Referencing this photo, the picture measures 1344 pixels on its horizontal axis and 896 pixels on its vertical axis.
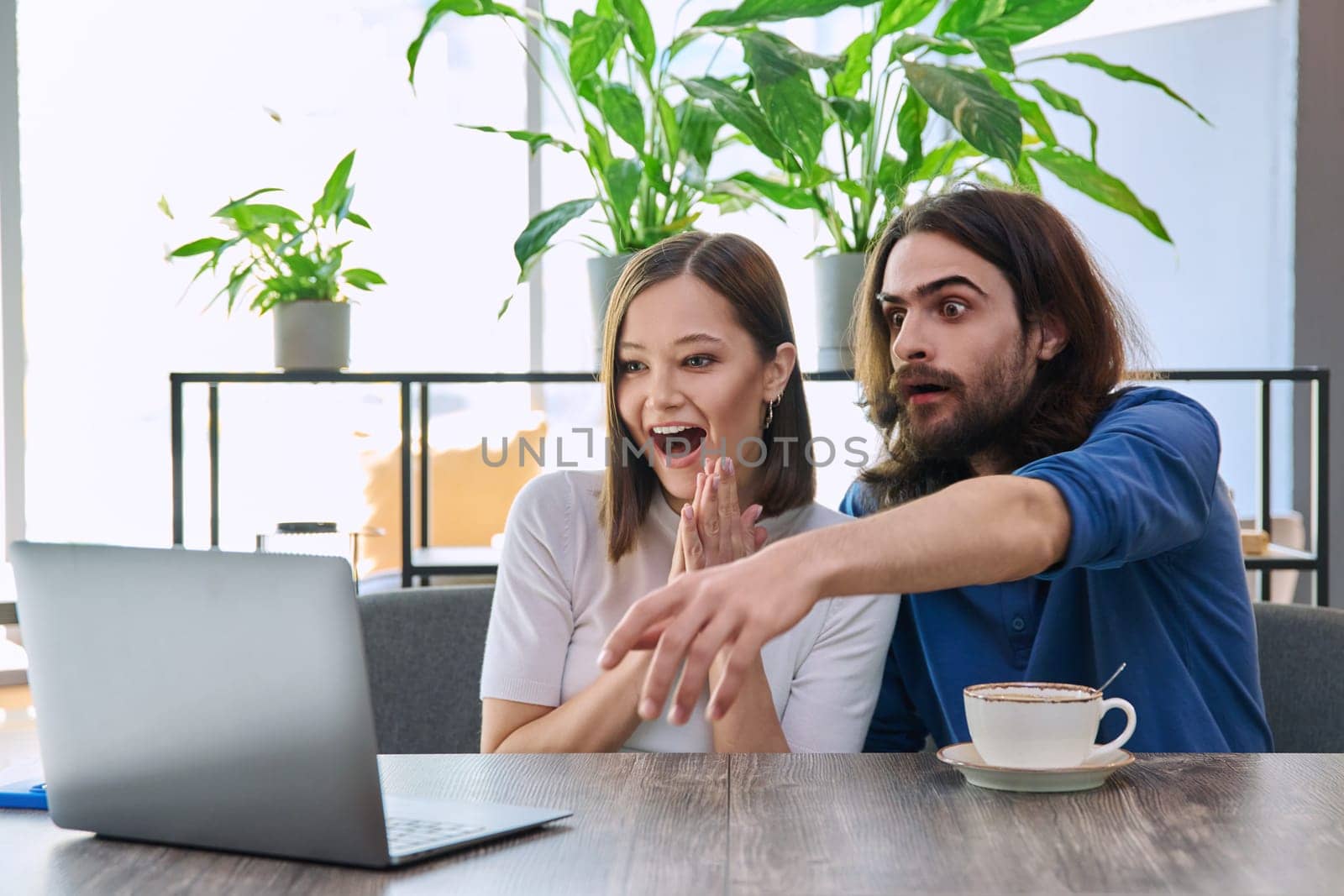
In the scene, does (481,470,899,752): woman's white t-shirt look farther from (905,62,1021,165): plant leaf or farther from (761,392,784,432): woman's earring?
(905,62,1021,165): plant leaf

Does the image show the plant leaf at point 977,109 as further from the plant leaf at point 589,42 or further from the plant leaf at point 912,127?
the plant leaf at point 589,42

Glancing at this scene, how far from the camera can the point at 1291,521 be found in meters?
3.40

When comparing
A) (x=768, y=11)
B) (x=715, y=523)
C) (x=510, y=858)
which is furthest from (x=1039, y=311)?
(x=510, y=858)

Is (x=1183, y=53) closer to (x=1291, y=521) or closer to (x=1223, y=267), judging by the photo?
(x=1223, y=267)

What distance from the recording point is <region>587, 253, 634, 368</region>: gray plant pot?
198 centimetres

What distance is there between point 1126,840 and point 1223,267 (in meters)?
3.69

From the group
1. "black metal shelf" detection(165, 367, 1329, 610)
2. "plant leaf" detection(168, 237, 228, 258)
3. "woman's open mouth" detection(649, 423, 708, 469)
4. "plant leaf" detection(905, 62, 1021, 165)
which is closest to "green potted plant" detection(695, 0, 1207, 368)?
"plant leaf" detection(905, 62, 1021, 165)

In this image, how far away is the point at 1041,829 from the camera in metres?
0.86

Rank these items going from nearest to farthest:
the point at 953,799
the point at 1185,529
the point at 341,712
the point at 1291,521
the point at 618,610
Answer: the point at 341,712 < the point at 953,799 < the point at 1185,529 < the point at 618,610 < the point at 1291,521

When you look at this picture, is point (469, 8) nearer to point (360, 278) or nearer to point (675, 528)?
point (360, 278)

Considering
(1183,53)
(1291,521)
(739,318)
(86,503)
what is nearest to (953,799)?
(739,318)

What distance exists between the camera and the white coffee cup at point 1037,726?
94cm

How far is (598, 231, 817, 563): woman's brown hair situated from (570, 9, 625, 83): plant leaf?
0.46 meters

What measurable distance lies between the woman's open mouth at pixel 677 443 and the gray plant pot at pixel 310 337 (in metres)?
0.74
